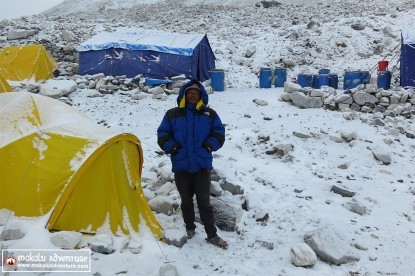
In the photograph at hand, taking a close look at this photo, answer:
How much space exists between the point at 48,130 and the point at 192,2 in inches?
1363

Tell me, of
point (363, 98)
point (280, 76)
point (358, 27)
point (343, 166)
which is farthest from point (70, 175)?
point (358, 27)

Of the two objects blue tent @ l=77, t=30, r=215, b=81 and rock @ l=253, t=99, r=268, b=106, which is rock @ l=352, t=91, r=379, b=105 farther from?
blue tent @ l=77, t=30, r=215, b=81

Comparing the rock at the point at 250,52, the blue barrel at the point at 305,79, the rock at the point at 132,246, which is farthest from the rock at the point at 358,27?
the rock at the point at 132,246

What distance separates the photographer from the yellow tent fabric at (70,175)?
397 centimetres

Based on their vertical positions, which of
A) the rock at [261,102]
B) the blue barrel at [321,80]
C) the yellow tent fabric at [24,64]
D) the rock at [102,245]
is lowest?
the rock at [102,245]

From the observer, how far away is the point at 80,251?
12.1ft

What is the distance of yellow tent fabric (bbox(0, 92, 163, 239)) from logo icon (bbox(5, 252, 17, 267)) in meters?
0.47

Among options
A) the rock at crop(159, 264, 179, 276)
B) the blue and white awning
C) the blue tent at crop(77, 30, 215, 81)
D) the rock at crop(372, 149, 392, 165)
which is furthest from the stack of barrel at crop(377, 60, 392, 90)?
the rock at crop(159, 264, 179, 276)

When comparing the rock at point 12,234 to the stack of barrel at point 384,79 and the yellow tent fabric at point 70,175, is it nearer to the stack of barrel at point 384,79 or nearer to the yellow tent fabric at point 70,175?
the yellow tent fabric at point 70,175

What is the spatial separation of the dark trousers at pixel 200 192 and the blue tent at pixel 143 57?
9962mm

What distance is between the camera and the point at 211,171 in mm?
5637

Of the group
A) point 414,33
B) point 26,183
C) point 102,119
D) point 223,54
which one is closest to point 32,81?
point 102,119

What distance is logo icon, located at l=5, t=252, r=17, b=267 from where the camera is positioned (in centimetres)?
339

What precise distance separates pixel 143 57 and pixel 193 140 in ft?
34.6
